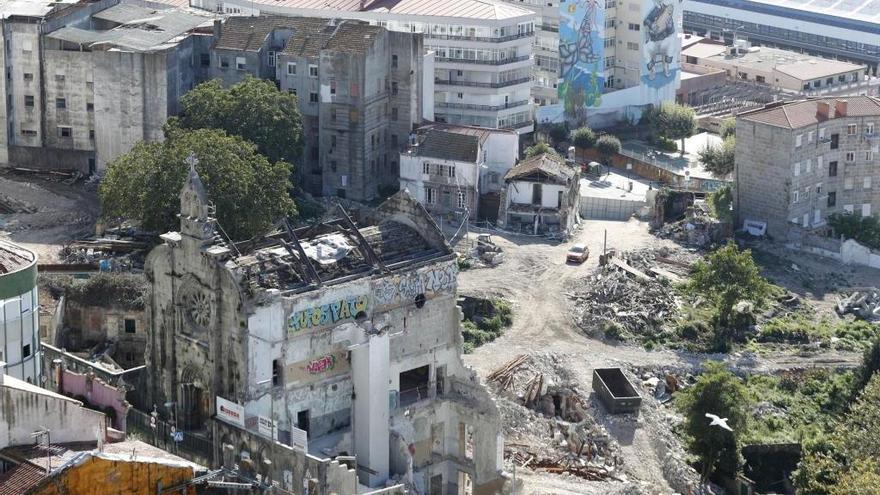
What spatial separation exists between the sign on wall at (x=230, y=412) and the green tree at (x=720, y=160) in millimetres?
68736

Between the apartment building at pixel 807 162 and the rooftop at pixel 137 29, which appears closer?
the rooftop at pixel 137 29

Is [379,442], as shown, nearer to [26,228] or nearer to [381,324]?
[381,324]

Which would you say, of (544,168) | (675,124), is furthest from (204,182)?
(675,124)

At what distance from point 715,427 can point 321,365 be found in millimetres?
22411

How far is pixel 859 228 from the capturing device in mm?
138125

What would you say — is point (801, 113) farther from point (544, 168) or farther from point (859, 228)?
point (544, 168)

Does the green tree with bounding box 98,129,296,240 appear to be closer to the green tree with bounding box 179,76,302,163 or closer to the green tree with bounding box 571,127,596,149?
the green tree with bounding box 179,76,302,163

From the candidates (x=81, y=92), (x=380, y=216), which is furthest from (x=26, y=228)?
(x=380, y=216)

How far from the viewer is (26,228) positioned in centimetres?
12344

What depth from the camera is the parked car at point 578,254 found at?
5010 inches

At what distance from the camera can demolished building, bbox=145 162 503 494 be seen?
8706 centimetres

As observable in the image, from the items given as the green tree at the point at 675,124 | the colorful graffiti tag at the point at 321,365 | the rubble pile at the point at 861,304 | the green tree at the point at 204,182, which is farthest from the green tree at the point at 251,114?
the colorful graffiti tag at the point at 321,365

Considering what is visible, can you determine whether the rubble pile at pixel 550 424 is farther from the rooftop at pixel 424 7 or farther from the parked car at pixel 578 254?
the rooftop at pixel 424 7

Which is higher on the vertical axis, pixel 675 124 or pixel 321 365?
pixel 321 365
